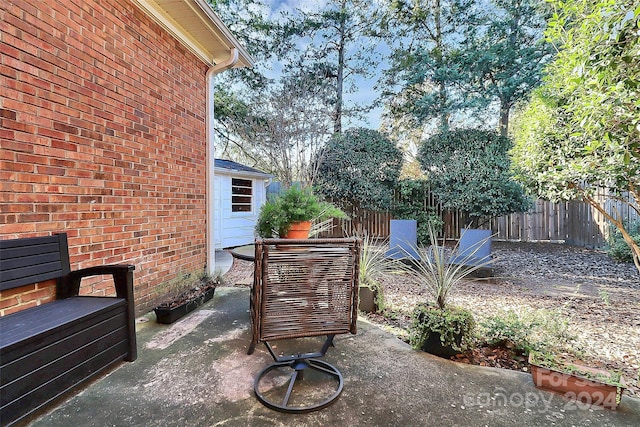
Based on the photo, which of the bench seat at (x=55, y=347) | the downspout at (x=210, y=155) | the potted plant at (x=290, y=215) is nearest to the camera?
the bench seat at (x=55, y=347)

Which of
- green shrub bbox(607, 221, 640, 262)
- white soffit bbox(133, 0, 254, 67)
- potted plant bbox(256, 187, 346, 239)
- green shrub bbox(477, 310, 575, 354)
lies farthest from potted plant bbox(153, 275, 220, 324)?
green shrub bbox(607, 221, 640, 262)

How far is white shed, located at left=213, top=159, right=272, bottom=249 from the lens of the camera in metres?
7.48

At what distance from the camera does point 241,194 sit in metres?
8.34

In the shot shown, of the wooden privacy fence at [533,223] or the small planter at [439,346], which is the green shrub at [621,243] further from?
the small planter at [439,346]

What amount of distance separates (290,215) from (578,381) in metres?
2.25

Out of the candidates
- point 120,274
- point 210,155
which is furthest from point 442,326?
point 210,155

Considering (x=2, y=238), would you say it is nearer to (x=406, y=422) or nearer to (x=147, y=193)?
(x=147, y=193)

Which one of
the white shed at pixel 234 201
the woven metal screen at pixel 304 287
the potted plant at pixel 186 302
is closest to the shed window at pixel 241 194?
the white shed at pixel 234 201

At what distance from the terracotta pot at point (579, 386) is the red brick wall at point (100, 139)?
127 inches

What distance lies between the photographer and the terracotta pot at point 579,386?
1.71 metres

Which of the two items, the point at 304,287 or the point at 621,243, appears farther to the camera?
the point at 621,243

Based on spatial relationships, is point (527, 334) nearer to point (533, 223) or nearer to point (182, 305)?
point (182, 305)

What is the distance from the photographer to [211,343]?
247cm

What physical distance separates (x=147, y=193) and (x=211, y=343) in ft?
5.26
